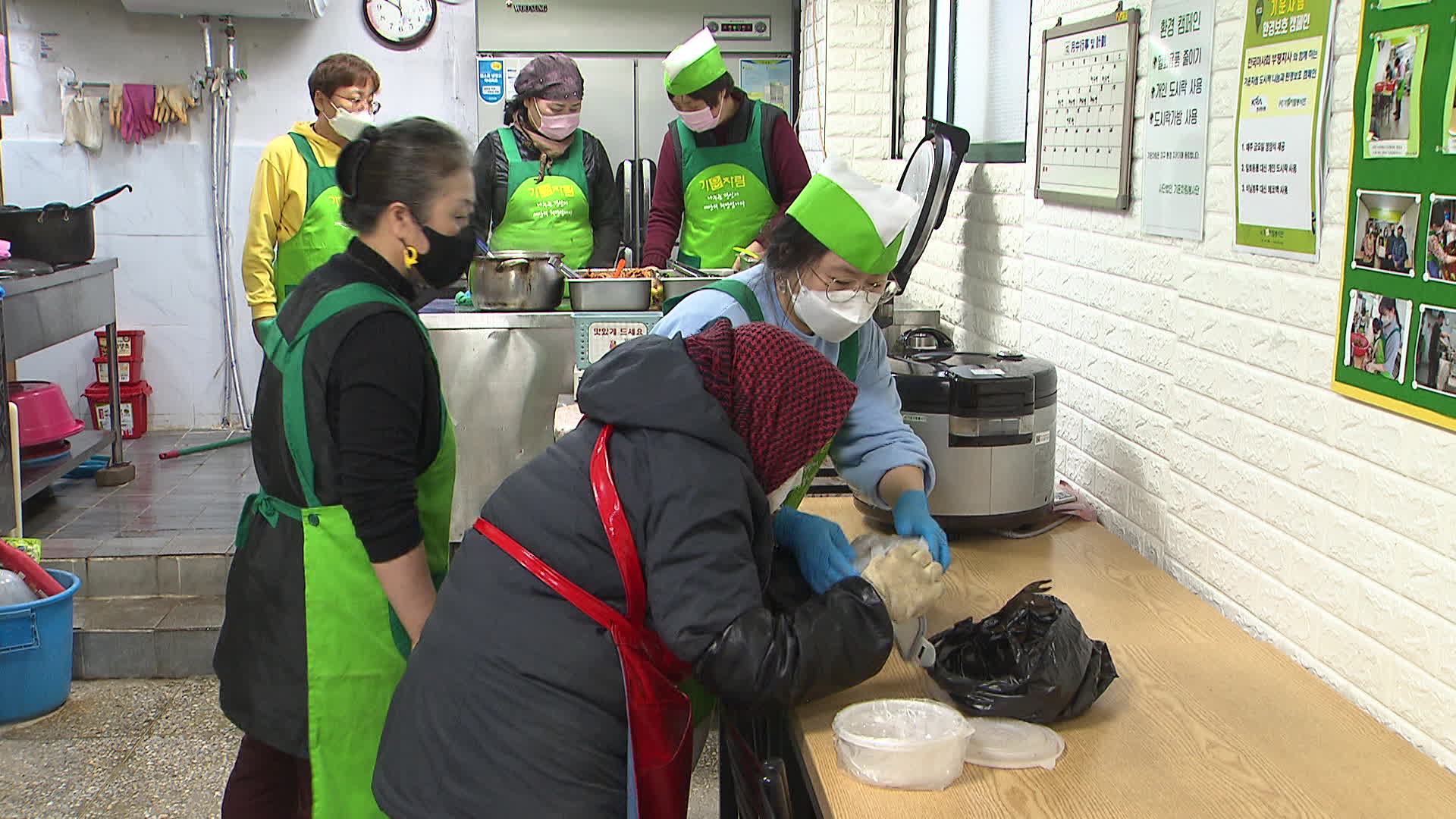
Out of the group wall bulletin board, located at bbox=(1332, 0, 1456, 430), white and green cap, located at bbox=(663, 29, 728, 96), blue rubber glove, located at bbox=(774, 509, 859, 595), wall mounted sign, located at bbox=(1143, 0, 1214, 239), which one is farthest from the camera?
white and green cap, located at bbox=(663, 29, 728, 96)

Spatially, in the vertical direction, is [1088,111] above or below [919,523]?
above

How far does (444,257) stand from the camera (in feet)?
6.93

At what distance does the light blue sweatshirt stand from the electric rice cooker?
9 centimetres

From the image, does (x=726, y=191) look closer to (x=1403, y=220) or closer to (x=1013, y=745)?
(x=1403, y=220)

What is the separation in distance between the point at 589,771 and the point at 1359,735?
1038 mm

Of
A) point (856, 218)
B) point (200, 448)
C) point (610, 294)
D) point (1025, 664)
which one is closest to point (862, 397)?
point (856, 218)

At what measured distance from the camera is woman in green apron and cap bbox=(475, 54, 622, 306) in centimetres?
425

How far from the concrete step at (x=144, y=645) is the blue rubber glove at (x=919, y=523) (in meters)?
2.60

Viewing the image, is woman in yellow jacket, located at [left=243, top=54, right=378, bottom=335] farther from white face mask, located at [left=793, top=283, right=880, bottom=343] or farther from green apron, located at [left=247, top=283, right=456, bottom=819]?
white face mask, located at [left=793, top=283, right=880, bottom=343]

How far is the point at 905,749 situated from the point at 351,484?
955mm

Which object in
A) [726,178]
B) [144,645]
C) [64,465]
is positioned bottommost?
[144,645]

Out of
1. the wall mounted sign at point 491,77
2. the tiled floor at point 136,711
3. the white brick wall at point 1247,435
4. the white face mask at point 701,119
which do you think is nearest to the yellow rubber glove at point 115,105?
the wall mounted sign at point 491,77

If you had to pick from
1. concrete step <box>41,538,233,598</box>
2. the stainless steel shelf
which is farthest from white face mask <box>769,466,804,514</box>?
the stainless steel shelf

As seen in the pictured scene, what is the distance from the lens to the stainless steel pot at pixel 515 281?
12.1ft
